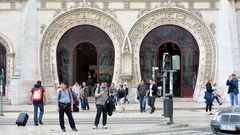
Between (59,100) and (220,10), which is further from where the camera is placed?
(220,10)

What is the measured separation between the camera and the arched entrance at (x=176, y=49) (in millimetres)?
35469

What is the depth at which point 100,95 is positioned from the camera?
18.3 m

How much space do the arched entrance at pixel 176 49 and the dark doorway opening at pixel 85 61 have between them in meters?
3.82

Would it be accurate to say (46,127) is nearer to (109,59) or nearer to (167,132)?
(167,132)

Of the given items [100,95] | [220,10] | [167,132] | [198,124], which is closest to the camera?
[167,132]

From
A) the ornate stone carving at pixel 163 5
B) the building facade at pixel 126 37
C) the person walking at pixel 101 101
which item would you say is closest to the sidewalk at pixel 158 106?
the building facade at pixel 126 37

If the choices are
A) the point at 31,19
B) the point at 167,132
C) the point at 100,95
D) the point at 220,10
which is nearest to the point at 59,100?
the point at 100,95

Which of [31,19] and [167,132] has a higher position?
[31,19]

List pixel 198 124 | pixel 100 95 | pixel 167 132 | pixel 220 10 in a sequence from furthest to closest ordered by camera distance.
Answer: pixel 220 10 < pixel 198 124 < pixel 100 95 < pixel 167 132

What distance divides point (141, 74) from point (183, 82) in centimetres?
332

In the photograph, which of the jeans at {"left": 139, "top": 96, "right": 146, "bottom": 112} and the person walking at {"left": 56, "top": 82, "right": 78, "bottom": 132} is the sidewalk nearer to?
the jeans at {"left": 139, "top": 96, "right": 146, "bottom": 112}

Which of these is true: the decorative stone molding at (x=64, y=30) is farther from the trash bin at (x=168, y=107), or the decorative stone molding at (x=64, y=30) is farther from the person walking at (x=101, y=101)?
the person walking at (x=101, y=101)

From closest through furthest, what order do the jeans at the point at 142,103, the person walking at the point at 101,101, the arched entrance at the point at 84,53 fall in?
the person walking at the point at 101,101 < the jeans at the point at 142,103 < the arched entrance at the point at 84,53

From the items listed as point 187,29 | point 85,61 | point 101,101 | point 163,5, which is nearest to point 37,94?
point 101,101
